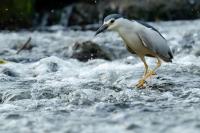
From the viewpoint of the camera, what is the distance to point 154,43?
23.6 ft

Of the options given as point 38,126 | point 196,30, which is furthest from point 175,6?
point 38,126

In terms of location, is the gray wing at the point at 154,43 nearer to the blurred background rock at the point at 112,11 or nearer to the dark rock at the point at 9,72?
the dark rock at the point at 9,72

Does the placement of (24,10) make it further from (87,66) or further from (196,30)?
(87,66)

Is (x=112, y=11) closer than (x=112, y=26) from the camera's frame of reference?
No

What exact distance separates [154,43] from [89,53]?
3.43m

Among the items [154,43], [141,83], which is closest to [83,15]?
[154,43]

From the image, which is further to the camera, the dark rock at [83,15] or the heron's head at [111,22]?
the dark rock at [83,15]

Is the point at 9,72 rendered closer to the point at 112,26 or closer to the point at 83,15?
the point at 112,26

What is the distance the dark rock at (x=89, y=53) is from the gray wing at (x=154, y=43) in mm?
3071

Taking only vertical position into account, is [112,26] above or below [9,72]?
above

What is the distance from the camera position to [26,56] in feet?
36.2

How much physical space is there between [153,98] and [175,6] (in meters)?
13.9

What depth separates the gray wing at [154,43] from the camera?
709cm

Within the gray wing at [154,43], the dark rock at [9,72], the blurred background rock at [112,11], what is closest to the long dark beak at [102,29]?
the gray wing at [154,43]
